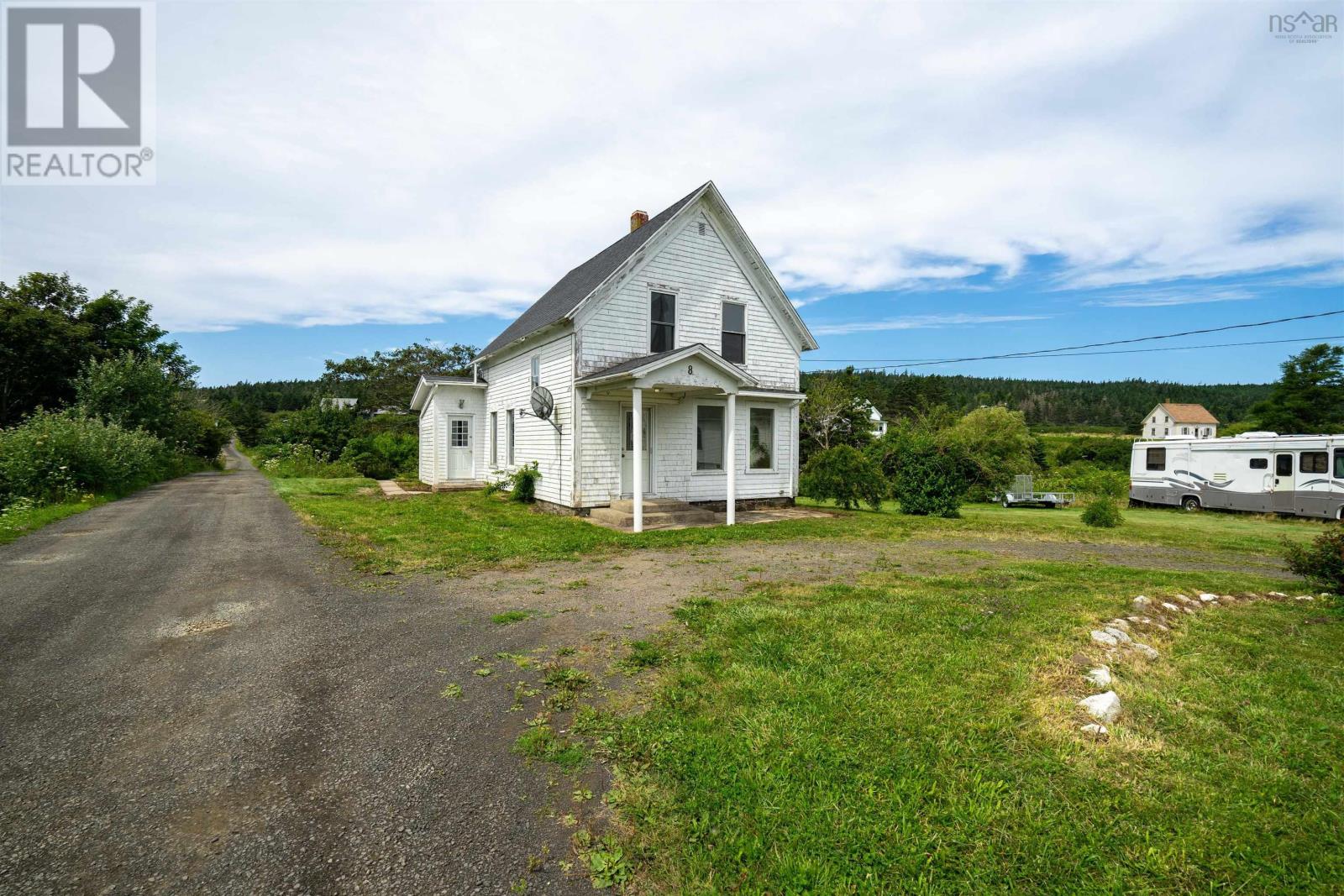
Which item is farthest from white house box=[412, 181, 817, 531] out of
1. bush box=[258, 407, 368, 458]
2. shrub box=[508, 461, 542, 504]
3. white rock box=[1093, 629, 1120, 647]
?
bush box=[258, 407, 368, 458]

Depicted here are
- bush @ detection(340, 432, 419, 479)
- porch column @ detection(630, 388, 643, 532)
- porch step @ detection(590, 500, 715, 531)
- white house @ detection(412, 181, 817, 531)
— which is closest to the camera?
porch column @ detection(630, 388, 643, 532)

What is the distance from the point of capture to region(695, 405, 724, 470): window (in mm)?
14039

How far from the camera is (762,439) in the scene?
1526 cm

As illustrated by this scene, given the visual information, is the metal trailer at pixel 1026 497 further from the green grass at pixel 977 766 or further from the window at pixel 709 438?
the green grass at pixel 977 766

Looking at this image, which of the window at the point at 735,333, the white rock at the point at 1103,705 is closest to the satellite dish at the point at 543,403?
the window at the point at 735,333

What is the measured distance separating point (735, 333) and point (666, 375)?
164 inches

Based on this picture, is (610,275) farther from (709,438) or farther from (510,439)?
(510,439)

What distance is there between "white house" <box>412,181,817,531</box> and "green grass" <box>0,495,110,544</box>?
9.33 metres

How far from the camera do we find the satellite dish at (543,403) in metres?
13.5

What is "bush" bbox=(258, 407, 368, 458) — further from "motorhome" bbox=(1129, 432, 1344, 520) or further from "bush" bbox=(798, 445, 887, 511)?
"motorhome" bbox=(1129, 432, 1344, 520)

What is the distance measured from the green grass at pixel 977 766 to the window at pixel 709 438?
9142mm

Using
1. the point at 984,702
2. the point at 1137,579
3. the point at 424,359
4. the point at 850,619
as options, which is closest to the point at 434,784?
the point at 984,702

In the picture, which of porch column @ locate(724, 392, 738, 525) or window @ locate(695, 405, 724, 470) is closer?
porch column @ locate(724, 392, 738, 525)

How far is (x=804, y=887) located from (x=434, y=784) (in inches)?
72.9
